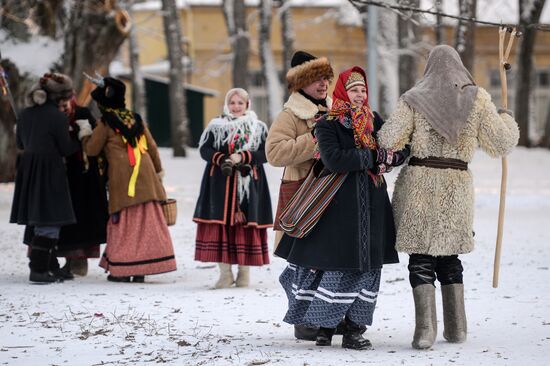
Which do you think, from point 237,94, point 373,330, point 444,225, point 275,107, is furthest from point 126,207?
point 275,107

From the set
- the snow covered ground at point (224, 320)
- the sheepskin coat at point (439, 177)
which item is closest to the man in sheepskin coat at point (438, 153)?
the sheepskin coat at point (439, 177)

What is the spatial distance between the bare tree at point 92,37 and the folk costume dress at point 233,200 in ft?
29.1

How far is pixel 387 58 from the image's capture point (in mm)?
27312

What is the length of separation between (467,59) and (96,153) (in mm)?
19006

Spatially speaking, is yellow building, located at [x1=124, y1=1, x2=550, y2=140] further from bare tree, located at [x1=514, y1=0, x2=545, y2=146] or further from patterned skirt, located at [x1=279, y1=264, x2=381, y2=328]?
patterned skirt, located at [x1=279, y1=264, x2=381, y2=328]

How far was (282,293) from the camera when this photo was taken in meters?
10.2

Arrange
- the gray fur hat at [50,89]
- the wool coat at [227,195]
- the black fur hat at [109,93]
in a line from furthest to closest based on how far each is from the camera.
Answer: the gray fur hat at [50,89] < the black fur hat at [109,93] < the wool coat at [227,195]

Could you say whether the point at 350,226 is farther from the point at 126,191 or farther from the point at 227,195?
the point at 126,191

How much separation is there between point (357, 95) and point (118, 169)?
13.2 feet

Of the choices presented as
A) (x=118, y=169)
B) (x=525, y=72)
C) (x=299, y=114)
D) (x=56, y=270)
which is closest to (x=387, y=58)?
(x=525, y=72)

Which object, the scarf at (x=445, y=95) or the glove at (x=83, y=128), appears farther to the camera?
the glove at (x=83, y=128)

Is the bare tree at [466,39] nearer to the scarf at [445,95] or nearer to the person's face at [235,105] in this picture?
the person's face at [235,105]

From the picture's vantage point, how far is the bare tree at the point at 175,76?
32312mm

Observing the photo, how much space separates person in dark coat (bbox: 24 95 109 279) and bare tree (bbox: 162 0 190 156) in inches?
824
